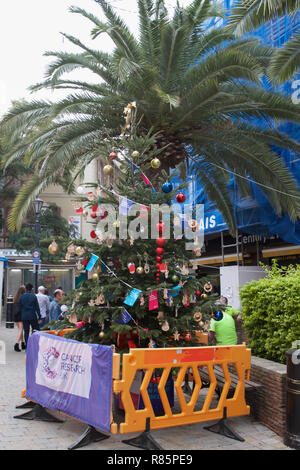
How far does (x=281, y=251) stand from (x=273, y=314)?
10.5 metres

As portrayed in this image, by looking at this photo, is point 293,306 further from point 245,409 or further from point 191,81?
point 191,81

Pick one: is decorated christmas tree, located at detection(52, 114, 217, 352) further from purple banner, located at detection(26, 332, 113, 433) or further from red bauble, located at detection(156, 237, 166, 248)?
purple banner, located at detection(26, 332, 113, 433)

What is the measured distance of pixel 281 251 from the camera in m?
16.6

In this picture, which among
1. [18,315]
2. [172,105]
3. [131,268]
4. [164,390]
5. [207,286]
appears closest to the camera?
[164,390]

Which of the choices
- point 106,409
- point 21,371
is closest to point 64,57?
point 21,371

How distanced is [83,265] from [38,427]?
7.10 ft

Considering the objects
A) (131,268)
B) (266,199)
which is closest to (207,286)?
(131,268)

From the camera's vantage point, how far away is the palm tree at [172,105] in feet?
32.7

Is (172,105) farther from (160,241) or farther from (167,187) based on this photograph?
(160,241)

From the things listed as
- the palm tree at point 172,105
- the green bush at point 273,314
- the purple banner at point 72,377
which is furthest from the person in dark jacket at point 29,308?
the green bush at point 273,314

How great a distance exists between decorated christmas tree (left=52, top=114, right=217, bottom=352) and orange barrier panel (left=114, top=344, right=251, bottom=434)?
2.00 ft

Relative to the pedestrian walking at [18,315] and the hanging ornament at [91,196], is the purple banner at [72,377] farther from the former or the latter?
the pedestrian walking at [18,315]

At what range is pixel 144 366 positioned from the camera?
16.1ft

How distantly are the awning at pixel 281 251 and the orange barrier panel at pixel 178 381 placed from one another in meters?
10.5
